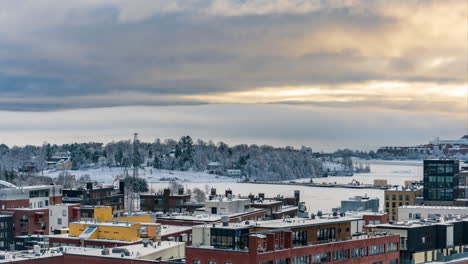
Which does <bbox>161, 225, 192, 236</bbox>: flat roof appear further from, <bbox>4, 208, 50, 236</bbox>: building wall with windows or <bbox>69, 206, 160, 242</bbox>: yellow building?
<bbox>4, 208, 50, 236</bbox>: building wall with windows

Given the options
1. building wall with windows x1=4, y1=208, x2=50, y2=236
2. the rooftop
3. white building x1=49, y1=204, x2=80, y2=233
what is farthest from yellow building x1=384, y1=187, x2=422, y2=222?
the rooftop

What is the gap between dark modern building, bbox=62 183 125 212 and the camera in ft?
365

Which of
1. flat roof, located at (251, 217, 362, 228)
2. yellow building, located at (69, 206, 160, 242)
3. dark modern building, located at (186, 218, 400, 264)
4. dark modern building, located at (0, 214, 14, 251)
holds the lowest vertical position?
dark modern building, located at (0, 214, 14, 251)

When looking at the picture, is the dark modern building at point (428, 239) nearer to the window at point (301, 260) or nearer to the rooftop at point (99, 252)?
the window at point (301, 260)

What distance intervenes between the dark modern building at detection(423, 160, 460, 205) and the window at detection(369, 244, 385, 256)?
5289 cm

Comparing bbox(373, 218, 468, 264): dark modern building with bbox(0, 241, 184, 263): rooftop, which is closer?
bbox(0, 241, 184, 263): rooftop

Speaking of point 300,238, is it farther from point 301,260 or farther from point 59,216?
point 59,216

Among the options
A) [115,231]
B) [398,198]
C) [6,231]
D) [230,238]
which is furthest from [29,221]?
[230,238]

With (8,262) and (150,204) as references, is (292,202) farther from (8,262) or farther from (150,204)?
(8,262)

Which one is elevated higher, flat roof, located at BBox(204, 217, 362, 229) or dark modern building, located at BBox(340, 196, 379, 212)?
flat roof, located at BBox(204, 217, 362, 229)

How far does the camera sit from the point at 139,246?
5494 cm

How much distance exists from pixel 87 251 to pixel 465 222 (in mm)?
26149

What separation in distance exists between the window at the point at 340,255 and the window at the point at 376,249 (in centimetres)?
238

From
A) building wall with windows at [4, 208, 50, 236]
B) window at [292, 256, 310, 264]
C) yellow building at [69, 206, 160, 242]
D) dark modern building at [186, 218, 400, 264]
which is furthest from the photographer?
building wall with windows at [4, 208, 50, 236]
